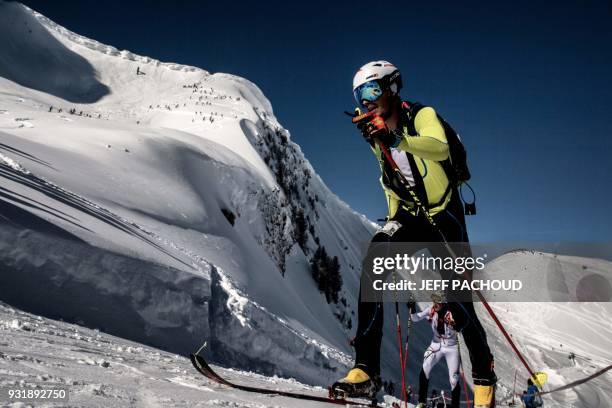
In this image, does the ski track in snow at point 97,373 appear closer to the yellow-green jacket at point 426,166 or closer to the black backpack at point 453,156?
the yellow-green jacket at point 426,166

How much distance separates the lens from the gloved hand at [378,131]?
353 centimetres

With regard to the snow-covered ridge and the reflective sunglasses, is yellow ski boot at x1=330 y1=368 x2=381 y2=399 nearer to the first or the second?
the reflective sunglasses

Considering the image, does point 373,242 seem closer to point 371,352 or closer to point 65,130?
point 371,352

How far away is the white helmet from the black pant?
1.17m

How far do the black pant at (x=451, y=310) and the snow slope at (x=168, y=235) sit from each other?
1.03 metres

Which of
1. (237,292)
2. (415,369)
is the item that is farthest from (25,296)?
(415,369)

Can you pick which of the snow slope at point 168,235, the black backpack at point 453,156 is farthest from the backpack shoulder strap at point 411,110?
the snow slope at point 168,235

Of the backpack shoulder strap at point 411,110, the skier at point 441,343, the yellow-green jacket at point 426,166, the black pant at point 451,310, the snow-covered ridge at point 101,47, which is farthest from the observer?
the snow-covered ridge at point 101,47

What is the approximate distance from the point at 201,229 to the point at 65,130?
22.0ft

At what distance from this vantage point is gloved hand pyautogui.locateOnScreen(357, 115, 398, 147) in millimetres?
3525

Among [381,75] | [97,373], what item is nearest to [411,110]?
[381,75]

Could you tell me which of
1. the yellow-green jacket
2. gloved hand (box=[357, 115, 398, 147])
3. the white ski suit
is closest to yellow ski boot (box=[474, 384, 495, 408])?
the yellow-green jacket

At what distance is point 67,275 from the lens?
5773mm

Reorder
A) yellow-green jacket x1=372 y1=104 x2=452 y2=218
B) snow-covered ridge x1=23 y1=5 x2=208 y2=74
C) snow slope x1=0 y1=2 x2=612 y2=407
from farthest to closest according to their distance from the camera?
snow-covered ridge x1=23 y1=5 x2=208 y2=74, snow slope x1=0 y1=2 x2=612 y2=407, yellow-green jacket x1=372 y1=104 x2=452 y2=218
